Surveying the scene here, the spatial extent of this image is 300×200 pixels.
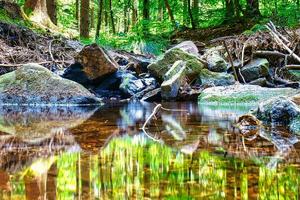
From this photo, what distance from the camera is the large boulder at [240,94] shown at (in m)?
6.50

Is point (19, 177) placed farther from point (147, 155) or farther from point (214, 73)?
point (214, 73)

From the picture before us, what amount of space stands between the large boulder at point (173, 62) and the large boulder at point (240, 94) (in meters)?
1.26

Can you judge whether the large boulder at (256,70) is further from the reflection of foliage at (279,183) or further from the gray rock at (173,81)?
the reflection of foliage at (279,183)

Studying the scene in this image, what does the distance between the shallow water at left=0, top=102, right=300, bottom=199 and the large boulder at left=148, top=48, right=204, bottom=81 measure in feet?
14.6

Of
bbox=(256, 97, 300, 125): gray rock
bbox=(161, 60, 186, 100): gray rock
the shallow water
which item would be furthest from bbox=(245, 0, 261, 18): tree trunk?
the shallow water

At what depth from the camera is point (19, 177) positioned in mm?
2152

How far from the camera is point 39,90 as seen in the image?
739cm

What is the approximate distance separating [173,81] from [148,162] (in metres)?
5.50

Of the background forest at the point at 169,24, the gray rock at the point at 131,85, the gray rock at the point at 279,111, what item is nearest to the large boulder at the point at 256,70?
the background forest at the point at 169,24

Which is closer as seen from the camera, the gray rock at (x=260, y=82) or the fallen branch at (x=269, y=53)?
the gray rock at (x=260, y=82)

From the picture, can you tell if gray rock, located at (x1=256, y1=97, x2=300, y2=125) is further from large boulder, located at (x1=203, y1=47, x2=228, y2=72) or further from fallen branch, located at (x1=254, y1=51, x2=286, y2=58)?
large boulder, located at (x1=203, y1=47, x2=228, y2=72)

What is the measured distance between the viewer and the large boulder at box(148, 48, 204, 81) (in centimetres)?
875

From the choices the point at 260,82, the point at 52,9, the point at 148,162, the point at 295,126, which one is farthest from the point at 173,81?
the point at 52,9

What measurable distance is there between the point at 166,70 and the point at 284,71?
2.41 meters
